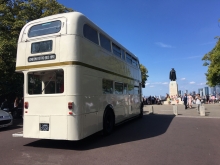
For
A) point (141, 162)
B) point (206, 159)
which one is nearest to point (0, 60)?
point (141, 162)

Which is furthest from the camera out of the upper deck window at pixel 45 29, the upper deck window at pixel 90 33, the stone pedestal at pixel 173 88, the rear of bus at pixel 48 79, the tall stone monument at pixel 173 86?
the stone pedestal at pixel 173 88

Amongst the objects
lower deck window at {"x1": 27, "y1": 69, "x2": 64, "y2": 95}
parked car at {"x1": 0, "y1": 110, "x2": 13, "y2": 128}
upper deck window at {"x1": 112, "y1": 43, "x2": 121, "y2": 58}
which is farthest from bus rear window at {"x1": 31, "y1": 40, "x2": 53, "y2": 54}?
parked car at {"x1": 0, "y1": 110, "x2": 13, "y2": 128}

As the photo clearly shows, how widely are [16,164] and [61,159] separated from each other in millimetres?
1088

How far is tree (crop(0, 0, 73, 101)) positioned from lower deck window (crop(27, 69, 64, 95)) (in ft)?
23.3

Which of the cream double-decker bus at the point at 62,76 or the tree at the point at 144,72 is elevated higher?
the tree at the point at 144,72

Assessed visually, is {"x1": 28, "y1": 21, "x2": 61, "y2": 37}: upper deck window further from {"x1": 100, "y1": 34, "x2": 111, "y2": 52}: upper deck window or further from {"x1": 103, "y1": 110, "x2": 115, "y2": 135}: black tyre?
{"x1": 103, "y1": 110, "x2": 115, "y2": 135}: black tyre


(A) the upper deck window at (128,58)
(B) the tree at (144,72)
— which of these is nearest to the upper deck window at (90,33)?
(A) the upper deck window at (128,58)

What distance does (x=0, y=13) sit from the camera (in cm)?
1619

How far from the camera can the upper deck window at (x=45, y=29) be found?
6.94 metres

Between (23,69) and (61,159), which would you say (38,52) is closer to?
(23,69)

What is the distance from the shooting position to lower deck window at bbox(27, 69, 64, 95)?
698 cm

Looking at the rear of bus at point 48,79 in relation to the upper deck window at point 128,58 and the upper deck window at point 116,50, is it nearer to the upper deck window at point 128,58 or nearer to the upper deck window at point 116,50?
the upper deck window at point 116,50

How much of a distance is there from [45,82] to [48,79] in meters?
0.14

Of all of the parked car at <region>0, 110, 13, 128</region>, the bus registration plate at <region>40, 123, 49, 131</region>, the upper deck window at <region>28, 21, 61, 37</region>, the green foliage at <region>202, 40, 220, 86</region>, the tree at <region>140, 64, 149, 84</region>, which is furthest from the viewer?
the tree at <region>140, 64, 149, 84</region>
